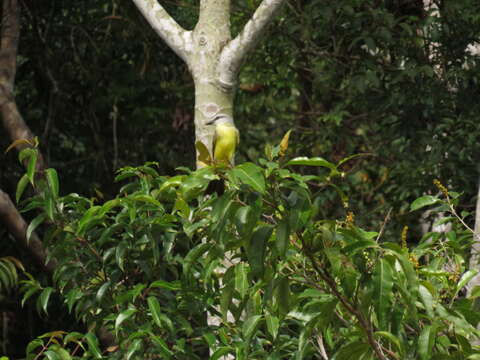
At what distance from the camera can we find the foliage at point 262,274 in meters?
1.45

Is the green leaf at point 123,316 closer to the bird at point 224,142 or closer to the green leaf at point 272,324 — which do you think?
the green leaf at point 272,324

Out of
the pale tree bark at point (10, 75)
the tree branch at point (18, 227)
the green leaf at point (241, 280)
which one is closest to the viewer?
the green leaf at point (241, 280)

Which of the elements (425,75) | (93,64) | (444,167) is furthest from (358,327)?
(93,64)

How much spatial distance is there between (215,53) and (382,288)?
60.0 inches

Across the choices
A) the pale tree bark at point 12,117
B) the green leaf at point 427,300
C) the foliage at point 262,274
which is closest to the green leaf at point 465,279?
the foliage at point 262,274

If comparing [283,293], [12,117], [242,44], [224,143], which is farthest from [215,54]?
[12,117]

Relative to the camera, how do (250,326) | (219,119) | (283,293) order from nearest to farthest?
(283,293), (250,326), (219,119)

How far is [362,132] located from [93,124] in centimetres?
198

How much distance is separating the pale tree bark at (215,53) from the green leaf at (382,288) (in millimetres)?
1284

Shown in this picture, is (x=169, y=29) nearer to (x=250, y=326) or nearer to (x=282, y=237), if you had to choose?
(x=250, y=326)

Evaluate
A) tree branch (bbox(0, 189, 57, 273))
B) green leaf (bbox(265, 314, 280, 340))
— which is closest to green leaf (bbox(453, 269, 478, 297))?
green leaf (bbox(265, 314, 280, 340))

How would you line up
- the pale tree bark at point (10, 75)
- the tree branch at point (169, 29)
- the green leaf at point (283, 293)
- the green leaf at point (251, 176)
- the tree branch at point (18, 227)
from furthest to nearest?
the pale tree bark at point (10, 75) < the tree branch at point (18, 227) < the tree branch at point (169, 29) < the green leaf at point (283, 293) < the green leaf at point (251, 176)

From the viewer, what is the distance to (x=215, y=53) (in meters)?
2.75

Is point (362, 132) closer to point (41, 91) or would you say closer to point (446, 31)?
point (446, 31)
